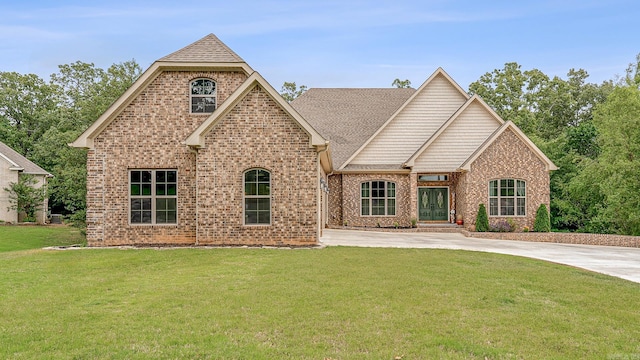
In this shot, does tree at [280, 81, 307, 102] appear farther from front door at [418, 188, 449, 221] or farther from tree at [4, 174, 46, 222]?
front door at [418, 188, 449, 221]

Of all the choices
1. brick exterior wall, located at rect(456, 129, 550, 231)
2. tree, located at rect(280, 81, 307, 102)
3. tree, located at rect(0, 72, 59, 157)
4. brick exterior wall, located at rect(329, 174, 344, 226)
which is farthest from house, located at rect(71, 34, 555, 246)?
tree, located at rect(0, 72, 59, 157)

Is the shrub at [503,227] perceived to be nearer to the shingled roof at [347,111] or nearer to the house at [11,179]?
the shingled roof at [347,111]

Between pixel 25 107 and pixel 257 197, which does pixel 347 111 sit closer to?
pixel 257 197

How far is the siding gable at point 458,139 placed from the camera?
22.1 meters

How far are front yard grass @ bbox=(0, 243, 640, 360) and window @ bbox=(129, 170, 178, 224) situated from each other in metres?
3.96

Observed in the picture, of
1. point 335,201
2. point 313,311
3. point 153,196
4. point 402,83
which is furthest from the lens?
point 402,83

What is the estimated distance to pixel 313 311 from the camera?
6035mm

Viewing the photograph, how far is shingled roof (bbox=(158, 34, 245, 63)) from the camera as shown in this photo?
14508 mm

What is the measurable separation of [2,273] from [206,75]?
8363mm

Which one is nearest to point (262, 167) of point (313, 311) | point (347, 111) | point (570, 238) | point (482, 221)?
point (313, 311)

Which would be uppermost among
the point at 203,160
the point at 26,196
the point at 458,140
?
the point at 458,140

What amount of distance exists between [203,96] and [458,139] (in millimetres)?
13368

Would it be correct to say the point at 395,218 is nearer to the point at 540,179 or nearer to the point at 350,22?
the point at 540,179

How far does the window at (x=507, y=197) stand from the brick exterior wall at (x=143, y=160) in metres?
13.9
